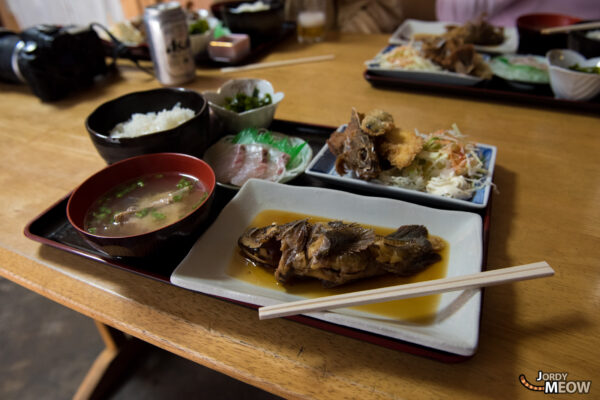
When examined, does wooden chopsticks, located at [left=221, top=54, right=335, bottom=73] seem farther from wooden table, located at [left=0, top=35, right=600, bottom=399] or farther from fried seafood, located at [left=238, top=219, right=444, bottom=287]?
fried seafood, located at [left=238, top=219, right=444, bottom=287]

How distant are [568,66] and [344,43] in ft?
5.18

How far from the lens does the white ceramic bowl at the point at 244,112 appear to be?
170cm

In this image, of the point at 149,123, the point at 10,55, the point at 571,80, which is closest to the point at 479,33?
the point at 571,80

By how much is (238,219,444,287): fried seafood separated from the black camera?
2.06 m

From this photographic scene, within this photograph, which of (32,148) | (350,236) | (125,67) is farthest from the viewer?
(125,67)

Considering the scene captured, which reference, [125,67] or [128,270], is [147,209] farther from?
[125,67]

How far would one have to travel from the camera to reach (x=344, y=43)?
3.05 m

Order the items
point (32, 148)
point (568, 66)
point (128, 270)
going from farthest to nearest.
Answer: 1. point (568, 66)
2. point (32, 148)
3. point (128, 270)

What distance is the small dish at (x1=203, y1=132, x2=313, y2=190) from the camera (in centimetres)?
145

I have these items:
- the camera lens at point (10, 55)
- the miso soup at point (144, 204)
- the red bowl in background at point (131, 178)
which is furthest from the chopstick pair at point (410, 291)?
the camera lens at point (10, 55)

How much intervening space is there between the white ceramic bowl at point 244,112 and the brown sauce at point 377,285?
766mm

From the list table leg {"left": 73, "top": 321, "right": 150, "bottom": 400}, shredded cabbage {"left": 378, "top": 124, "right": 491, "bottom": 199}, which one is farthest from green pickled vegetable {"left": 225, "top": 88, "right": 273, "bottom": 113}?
table leg {"left": 73, "top": 321, "right": 150, "bottom": 400}

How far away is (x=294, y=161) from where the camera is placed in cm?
155

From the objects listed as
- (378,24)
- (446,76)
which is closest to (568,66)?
(446,76)
